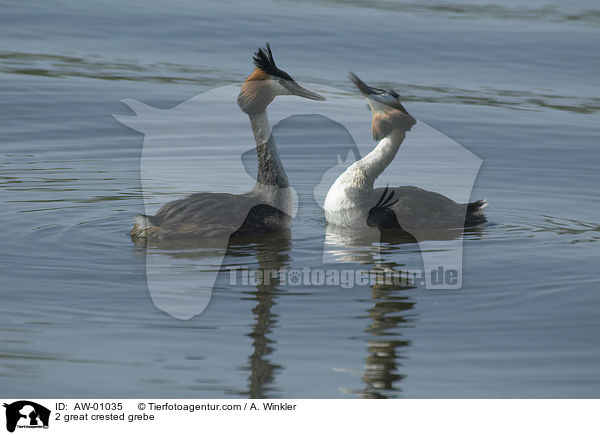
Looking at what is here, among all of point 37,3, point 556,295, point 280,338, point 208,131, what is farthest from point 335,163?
point 37,3

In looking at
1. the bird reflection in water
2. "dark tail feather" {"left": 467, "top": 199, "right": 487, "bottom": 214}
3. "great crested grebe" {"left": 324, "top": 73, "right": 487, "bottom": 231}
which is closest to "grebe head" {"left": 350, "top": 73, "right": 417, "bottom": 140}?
"great crested grebe" {"left": 324, "top": 73, "right": 487, "bottom": 231}

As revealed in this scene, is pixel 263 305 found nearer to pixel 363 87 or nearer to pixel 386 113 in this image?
pixel 363 87

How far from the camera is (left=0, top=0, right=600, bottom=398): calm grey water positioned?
603 centimetres

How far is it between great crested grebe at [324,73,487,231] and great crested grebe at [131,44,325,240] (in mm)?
575

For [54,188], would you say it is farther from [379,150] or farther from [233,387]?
[233,387]

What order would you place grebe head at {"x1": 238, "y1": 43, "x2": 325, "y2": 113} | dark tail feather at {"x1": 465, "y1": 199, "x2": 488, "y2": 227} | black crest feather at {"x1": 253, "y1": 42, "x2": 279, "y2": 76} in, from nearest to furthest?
1. black crest feather at {"x1": 253, "y1": 42, "x2": 279, "y2": 76}
2. grebe head at {"x1": 238, "y1": 43, "x2": 325, "y2": 113}
3. dark tail feather at {"x1": 465, "y1": 199, "x2": 488, "y2": 227}

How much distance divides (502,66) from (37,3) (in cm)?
1080

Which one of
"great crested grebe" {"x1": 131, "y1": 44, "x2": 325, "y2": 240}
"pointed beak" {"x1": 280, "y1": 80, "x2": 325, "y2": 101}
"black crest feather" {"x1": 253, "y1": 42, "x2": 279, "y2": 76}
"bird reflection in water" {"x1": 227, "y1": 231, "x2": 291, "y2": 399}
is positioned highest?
"black crest feather" {"x1": 253, "y1": 42, "x2": 279, "y2": 76}

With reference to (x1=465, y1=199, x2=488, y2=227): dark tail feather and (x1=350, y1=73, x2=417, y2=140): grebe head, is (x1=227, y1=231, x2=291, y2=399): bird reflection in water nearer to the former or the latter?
(x1=350, y1=73, x2=417, y2=140): grebe head

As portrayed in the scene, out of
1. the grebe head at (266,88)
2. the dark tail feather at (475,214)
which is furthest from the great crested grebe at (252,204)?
the dark tail feather at (475,214)

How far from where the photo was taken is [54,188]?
10.9 metres

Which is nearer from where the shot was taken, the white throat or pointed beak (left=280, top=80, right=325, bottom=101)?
pointed beak (left=280, top=80, right=325, bottom=101)

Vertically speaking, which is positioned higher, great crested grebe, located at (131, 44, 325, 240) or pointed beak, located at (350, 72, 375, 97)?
pointed beak, located at (350, 72, 375, 97)

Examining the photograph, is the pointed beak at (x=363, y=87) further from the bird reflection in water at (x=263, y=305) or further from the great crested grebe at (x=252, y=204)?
the bird reflection in water at (x=263, y=305)
